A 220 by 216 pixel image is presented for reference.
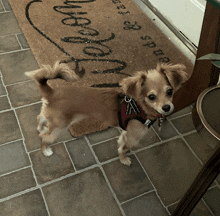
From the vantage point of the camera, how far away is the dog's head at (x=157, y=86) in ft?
6.57

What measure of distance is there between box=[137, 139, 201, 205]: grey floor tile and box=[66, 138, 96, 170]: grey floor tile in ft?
1.80

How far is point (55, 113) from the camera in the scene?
2148 millimetres

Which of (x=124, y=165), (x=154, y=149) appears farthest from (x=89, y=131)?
(x=154, y=149)

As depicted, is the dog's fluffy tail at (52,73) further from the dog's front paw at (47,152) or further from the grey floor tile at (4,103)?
the grey floor tile at (4,103)

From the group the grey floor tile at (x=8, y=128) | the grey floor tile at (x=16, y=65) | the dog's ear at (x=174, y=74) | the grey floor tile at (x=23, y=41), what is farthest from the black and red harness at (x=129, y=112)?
the grey floor tile at (x=23, y=41)

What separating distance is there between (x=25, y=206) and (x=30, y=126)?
89cm

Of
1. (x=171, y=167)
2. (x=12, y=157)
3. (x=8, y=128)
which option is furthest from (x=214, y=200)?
(x=8, y=128)

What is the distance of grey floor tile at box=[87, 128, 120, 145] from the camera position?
9.01 ft

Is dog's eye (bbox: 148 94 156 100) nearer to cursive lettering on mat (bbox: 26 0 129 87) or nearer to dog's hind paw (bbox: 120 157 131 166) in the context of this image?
dog's hind paw (bbox: 120 157 131 166)

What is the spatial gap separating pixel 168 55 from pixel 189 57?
13.3 inches

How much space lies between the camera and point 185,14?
3770 mm

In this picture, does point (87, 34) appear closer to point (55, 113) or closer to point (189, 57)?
point (189, 57)

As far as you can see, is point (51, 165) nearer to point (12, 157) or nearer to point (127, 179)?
point (12, 157)

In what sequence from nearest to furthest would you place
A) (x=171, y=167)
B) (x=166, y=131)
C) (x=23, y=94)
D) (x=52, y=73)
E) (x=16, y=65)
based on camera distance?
(x=52, y=73) → (x=171, y=167) → (x=166, y=131) → (x=23, y=94) → (x=16, y=65)
